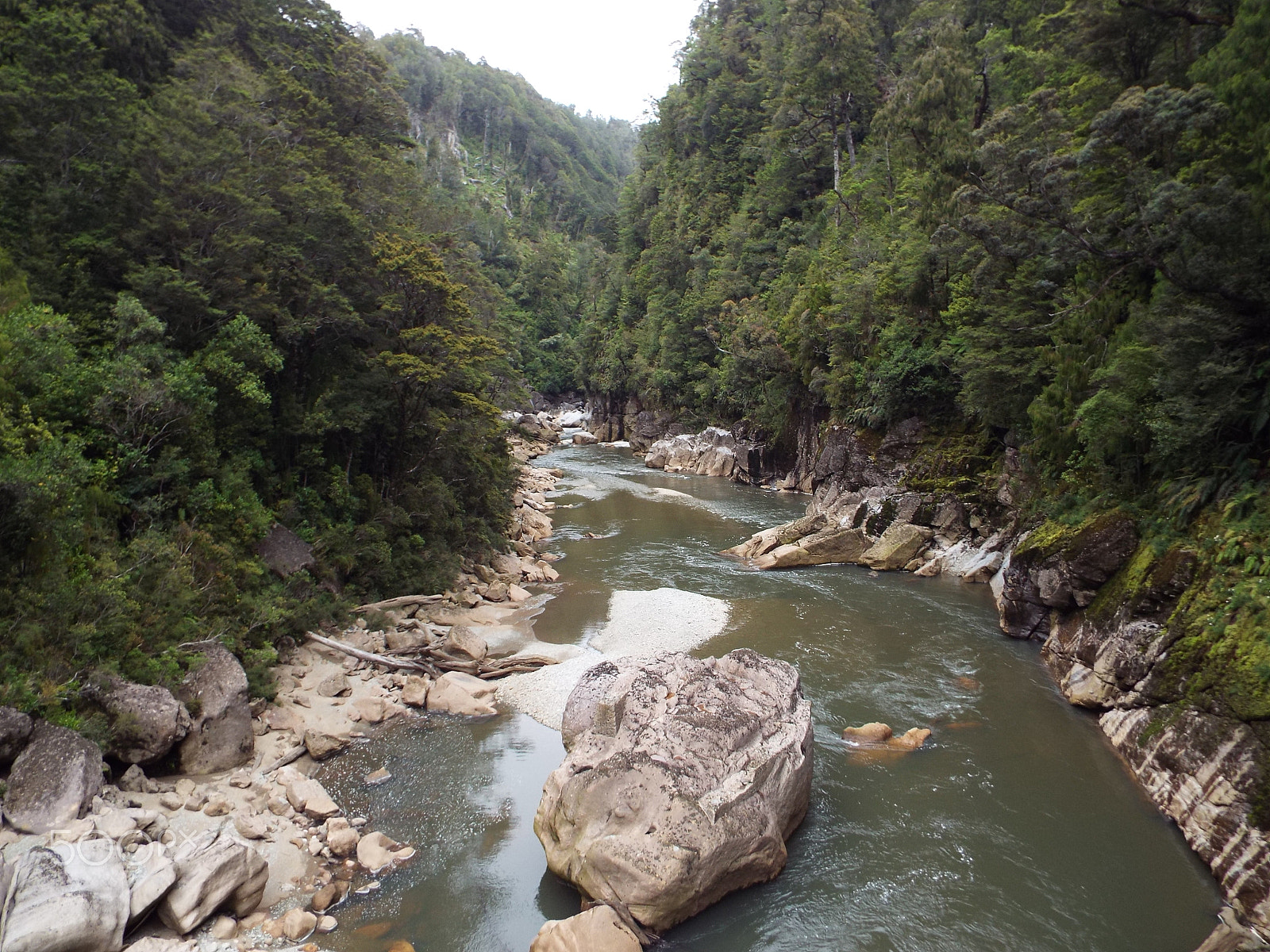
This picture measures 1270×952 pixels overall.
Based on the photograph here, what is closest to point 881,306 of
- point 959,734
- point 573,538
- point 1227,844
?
point 573,538

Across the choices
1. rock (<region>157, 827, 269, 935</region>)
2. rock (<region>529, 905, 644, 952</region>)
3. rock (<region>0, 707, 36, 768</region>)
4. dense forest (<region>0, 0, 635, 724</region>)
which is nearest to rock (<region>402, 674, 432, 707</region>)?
dense forest (<region>0, 0, 635, 724</region>)

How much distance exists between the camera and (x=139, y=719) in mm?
9359

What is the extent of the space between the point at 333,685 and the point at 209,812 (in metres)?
4.18

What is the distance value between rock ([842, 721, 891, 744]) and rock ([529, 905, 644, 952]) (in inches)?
232

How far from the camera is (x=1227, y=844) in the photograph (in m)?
8.38

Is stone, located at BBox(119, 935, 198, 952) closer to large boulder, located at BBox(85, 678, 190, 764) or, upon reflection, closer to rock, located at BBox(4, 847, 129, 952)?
rock, located at BBox(4, 847, 129, 952)

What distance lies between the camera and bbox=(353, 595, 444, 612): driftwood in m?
16.5

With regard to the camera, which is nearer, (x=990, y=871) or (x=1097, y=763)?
(x=990, y=871)

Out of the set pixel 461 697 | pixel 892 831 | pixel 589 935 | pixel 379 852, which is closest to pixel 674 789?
pixel 589 935

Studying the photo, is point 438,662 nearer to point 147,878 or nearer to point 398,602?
point 398,602

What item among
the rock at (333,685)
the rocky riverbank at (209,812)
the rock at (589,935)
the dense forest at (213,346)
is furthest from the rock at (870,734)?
the dense forest at (213,346)

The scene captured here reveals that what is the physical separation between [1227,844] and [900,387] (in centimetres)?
2045

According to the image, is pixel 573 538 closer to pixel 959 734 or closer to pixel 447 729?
pixel 447 729

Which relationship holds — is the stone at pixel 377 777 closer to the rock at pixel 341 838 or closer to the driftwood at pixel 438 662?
the rock at pixel 341 838
